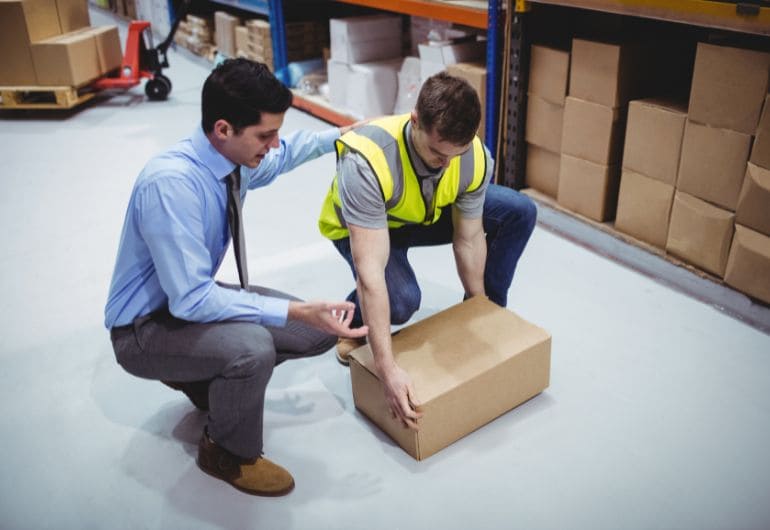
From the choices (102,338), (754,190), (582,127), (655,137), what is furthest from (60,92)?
(754,190)

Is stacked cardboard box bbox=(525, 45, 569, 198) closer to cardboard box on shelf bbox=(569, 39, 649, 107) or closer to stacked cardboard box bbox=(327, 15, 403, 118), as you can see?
cardboard box on shelf bbox=(569, 39, 649, 107)

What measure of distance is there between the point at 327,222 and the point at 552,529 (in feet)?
3.64

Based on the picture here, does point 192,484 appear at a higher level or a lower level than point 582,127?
lower

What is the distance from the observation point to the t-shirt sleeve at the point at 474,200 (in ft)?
6.85

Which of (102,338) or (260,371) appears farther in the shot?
(102,338)

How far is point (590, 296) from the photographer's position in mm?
2695

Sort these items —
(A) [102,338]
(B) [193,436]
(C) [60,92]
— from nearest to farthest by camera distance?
1. (B) [193,436]
2. (A) [102,338]
3. (C) [60,92]

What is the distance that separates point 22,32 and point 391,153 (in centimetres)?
406

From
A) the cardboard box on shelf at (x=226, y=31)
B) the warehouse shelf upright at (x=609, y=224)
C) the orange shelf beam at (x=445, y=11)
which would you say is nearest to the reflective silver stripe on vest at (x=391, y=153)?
the warehouse shelf upright at (x=609, y=224)

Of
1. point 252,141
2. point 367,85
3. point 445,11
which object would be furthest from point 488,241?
point 367,85

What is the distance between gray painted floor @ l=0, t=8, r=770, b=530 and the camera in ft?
5.79

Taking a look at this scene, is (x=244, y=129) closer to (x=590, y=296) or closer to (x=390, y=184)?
(x=390, y=184)

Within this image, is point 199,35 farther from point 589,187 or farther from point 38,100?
point 589,187

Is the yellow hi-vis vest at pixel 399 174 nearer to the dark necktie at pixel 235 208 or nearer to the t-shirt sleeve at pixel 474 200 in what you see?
the t-shirt sleeve at pixel 474 200
